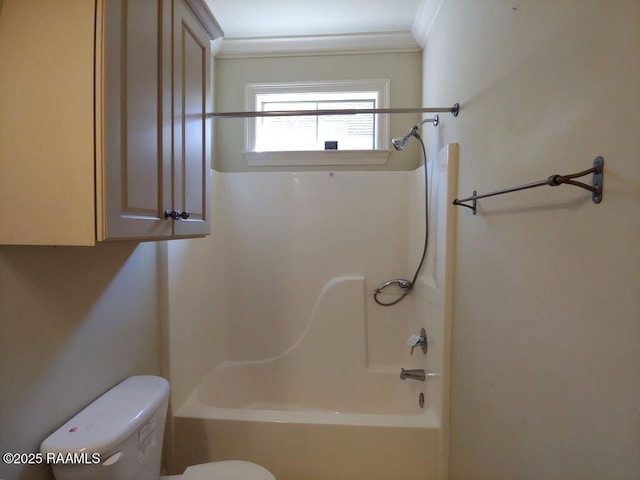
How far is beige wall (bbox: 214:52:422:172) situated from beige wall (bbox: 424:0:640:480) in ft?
3.25

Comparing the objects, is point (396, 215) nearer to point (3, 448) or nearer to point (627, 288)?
point (627, 288)

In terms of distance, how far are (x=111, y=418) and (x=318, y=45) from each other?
2.46 metres

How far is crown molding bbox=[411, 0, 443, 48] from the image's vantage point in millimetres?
1910

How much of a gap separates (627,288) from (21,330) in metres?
1.45

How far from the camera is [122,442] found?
1023mm

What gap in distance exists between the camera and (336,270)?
93.7 inches

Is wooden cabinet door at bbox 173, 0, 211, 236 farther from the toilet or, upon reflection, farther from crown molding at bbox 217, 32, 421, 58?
crown molding at bbox 217, 32, 421, 58

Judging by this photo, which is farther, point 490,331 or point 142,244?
point 142,244

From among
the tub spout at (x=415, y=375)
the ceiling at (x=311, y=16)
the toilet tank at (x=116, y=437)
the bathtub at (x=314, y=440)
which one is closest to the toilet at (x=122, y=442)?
the toilet tank at (x=116, y=437)

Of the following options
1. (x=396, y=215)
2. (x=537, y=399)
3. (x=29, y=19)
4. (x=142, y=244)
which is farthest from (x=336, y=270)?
(x=29, y=19)

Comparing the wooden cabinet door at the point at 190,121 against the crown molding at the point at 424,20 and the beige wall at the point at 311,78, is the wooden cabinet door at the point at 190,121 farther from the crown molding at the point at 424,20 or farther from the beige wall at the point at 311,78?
the crown molding at the point at 424,20

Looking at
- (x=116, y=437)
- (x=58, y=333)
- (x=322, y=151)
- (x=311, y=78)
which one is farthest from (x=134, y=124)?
(x=311, y=78)

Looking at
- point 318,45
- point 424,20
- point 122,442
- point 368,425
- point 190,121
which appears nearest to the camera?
point 122,442

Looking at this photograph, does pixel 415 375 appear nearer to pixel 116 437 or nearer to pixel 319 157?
pixel 116 437
